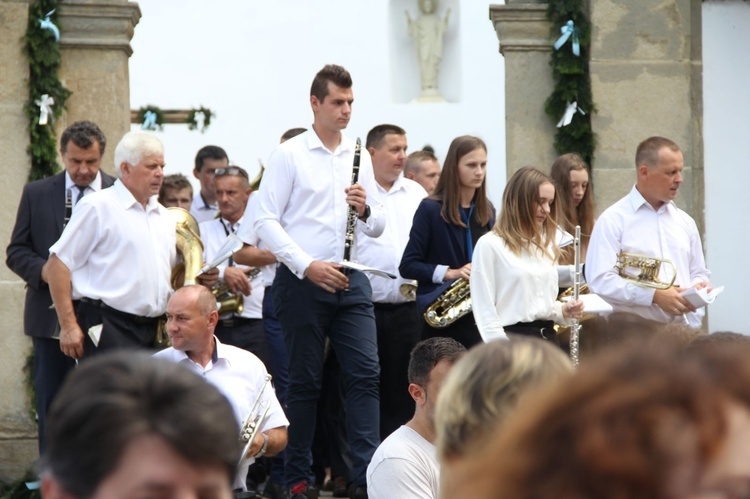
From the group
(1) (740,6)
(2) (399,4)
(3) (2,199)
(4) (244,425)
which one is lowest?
(4) (244,425)

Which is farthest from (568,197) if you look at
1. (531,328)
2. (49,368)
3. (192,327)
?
(49,368)

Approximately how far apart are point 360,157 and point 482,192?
85 centimetres

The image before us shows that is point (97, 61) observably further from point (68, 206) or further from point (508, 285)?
point (508, 285)

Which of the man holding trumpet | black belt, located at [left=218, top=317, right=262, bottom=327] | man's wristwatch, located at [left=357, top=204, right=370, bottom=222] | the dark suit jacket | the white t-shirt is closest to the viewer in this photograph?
the white t-shirt

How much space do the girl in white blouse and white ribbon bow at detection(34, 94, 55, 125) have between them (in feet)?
10.7

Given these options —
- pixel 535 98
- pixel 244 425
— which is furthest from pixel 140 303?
pixel 535 98

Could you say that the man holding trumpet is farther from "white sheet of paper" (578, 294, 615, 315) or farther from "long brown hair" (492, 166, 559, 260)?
"white sheet of paper" (578, 294, 615, 315)

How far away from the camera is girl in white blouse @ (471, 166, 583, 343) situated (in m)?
6.17

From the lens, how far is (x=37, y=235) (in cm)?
682

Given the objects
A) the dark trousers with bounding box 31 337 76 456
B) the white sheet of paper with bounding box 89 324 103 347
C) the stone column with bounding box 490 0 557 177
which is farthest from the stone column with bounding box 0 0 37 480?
the stone column with bounding box 490 0 557 177

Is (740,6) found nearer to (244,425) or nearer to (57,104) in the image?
(57,104)

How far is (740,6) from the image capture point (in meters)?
8.86

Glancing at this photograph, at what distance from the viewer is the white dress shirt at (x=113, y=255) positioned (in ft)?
20.5

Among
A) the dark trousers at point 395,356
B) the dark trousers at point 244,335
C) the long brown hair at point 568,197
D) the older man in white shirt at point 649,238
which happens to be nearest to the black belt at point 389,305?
the dark trousers at point 395,356
